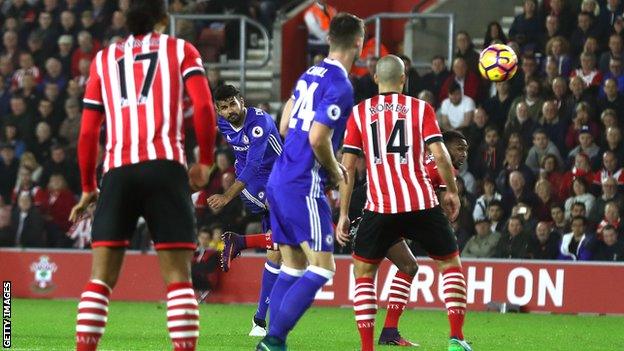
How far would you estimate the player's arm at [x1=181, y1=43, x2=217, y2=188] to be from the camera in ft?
22.3

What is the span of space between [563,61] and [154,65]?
11342mm

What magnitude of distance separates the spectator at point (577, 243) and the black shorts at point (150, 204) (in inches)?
379

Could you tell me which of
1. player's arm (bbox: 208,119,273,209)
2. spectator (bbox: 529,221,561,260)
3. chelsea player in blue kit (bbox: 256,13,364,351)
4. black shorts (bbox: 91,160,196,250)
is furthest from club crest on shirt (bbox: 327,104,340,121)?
spectator (bbox: 529,221,561,260)

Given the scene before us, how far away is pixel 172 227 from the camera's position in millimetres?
6836

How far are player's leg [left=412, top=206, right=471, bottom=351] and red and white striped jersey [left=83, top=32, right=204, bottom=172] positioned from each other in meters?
2.66

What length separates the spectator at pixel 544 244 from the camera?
16016mm

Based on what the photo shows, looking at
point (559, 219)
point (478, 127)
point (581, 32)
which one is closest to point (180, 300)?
point (559, 219)

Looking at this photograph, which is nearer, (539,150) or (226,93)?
(226,93)

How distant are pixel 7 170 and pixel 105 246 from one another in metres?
13.3

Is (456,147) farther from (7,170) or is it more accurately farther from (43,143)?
(7,170)

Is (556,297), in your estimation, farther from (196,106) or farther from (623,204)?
(196,106)

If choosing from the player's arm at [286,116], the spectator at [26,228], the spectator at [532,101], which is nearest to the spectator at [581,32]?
the spectator at [532,101]

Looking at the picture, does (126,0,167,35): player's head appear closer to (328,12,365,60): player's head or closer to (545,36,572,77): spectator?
(328,12,365,60): player's head

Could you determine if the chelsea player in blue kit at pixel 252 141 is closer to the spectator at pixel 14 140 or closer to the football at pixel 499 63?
the football at pixel 499 63
